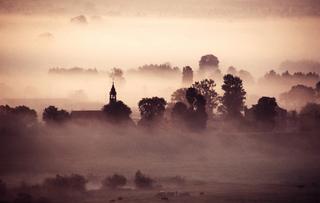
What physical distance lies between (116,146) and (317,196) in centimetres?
4239

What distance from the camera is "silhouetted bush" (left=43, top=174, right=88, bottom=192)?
135 meters

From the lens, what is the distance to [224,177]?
490 ft

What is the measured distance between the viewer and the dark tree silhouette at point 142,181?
139 metres

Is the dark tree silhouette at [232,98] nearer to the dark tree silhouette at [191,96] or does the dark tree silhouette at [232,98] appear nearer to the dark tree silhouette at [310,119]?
the dark tree silhouette at [191,96]

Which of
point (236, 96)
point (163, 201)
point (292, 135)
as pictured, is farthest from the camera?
point (236, 96)

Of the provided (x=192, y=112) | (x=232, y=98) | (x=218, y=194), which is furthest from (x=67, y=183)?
(x=232, y=98)

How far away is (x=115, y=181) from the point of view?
142 m

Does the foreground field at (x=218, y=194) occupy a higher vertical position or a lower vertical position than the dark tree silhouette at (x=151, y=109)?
lower

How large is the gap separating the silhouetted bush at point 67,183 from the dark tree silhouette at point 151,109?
4067 centimetres

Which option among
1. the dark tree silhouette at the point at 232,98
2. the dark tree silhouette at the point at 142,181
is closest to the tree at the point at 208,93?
the dark tree silhouette at the point at 232,98

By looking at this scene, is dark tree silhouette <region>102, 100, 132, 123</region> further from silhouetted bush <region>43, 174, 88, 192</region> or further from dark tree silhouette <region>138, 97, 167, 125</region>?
silhouetted bush <region>43, 174, 88, 192</region>

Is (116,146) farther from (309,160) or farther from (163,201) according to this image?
(163,201)

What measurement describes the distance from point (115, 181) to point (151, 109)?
4345cm

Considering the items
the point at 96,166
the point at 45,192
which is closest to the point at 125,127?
the point at 96,166
